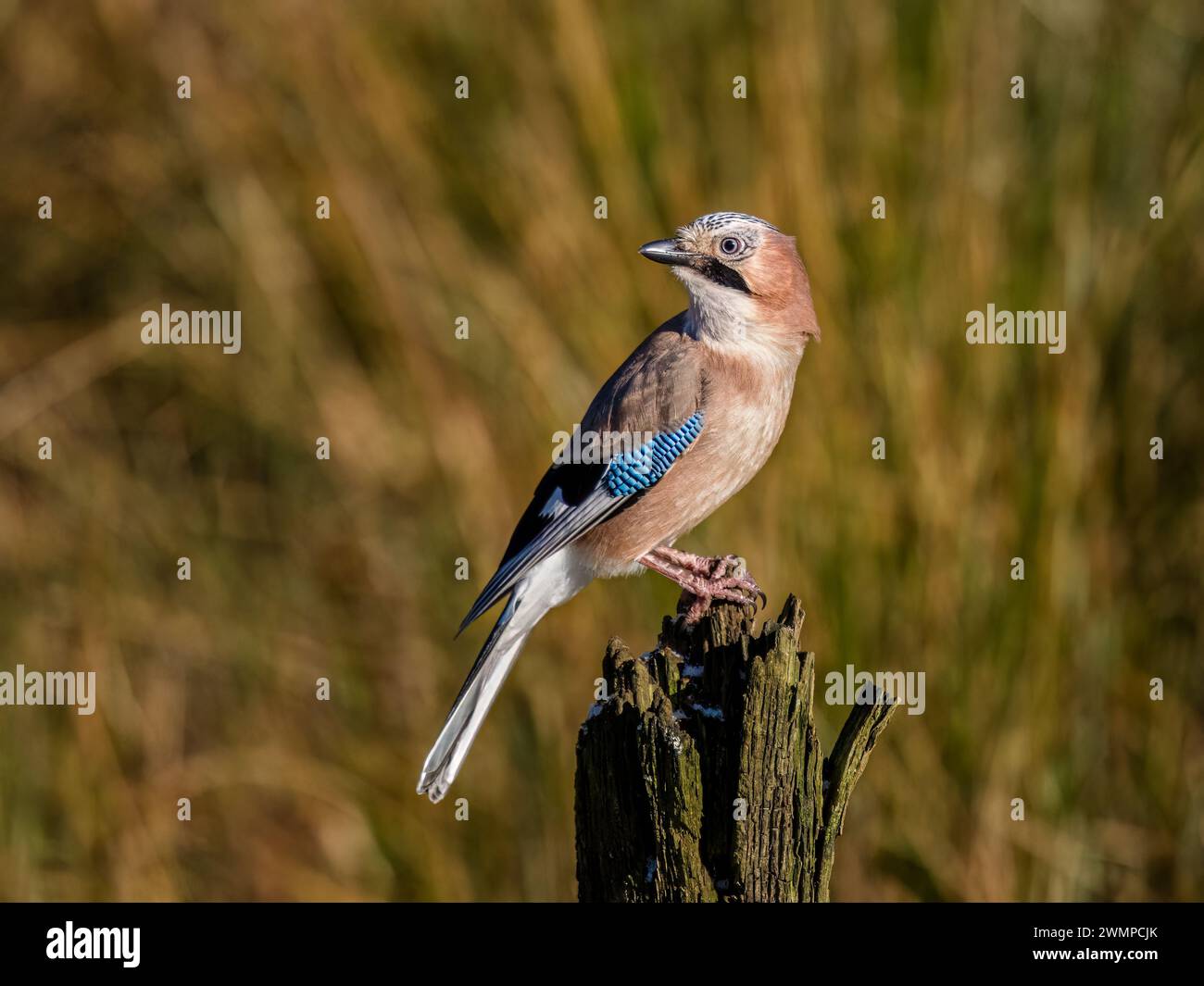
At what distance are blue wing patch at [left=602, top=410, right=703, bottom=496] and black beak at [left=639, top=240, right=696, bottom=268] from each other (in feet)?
2.04

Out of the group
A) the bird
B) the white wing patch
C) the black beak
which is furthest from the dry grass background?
the black beak

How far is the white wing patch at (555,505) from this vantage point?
7.14 m

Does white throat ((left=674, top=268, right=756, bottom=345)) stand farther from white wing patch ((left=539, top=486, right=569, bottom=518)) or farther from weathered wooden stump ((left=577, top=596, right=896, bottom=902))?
weathered wooden stump ((left=577, top=596, right=896, bottom=902))

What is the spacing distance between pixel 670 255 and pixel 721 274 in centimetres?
26

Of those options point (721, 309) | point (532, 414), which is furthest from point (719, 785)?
point (532, 414)

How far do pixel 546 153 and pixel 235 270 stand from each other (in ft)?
8.06

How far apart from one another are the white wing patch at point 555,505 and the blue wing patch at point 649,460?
0.20 m

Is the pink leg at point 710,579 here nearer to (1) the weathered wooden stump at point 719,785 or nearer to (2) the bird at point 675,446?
(2) the bird at point 675,446

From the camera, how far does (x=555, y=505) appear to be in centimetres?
720

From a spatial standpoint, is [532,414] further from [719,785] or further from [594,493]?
[719,785]

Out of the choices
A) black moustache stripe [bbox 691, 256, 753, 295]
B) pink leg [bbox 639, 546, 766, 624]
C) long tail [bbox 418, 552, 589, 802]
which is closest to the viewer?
pink leg [bbox 639, 546, 766, 624]

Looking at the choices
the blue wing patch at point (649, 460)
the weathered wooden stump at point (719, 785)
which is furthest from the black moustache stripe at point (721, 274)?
the weathered wooden stump at point (719, 785)

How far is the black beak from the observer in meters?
7.01

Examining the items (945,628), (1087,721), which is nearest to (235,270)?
(945,628)
